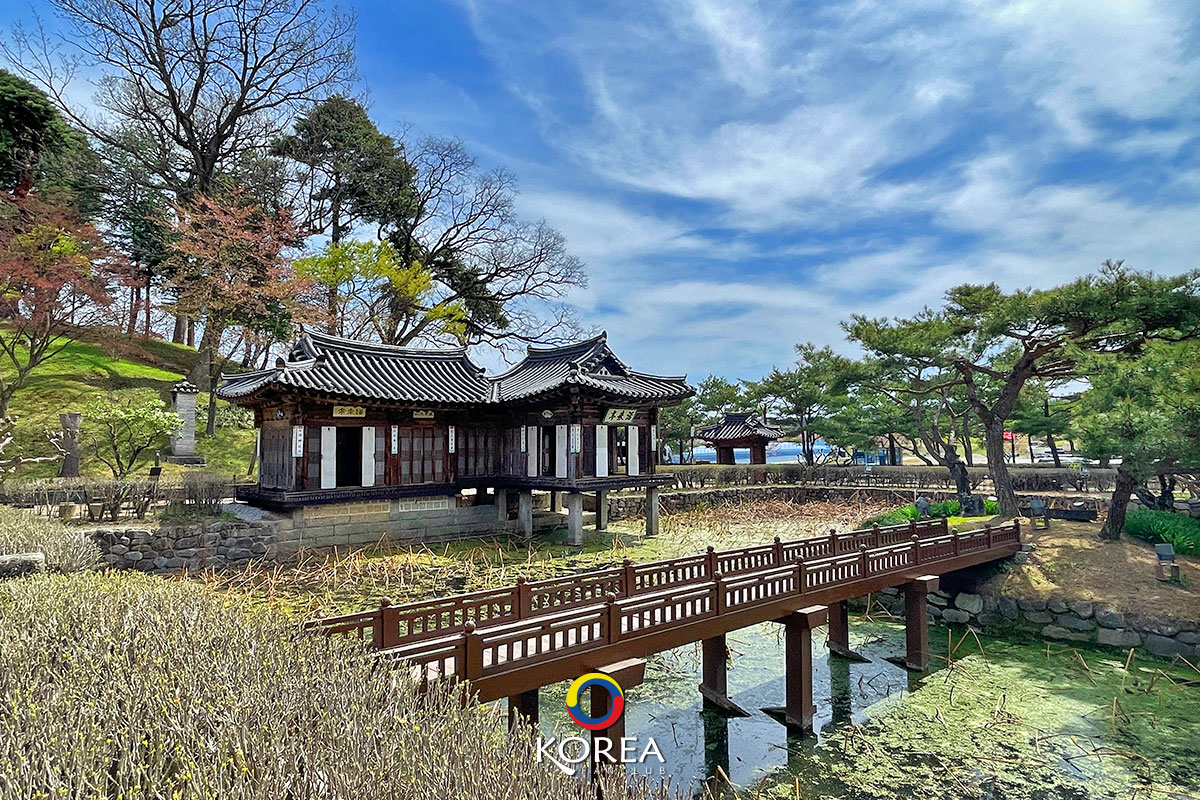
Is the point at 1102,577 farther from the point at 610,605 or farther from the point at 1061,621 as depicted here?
the point at 610,605

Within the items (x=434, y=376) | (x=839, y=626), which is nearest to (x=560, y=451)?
(x=434, y=376)

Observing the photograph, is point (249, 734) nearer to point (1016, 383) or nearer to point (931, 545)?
point (931, 545)

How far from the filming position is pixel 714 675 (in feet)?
34.7

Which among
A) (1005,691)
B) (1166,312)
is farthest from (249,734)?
(1166,312)

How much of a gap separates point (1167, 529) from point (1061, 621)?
439cm

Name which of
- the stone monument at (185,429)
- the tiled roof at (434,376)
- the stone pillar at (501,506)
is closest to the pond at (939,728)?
the stone pillar at (501,506)

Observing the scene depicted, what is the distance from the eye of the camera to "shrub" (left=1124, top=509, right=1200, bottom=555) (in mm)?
14961

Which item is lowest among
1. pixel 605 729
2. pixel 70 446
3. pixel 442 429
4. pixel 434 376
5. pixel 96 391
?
pixel 605 729

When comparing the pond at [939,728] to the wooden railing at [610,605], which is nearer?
the wooden railing at [610,605]

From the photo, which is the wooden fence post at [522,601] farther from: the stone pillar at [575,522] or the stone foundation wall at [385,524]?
the stone pillar at [575,522]

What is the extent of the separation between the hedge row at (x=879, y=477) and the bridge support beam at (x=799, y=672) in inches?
773

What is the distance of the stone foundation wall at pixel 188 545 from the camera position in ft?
42.8

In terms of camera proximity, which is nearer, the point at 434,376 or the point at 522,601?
the point at 522,601

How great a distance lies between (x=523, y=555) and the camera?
16812mm
